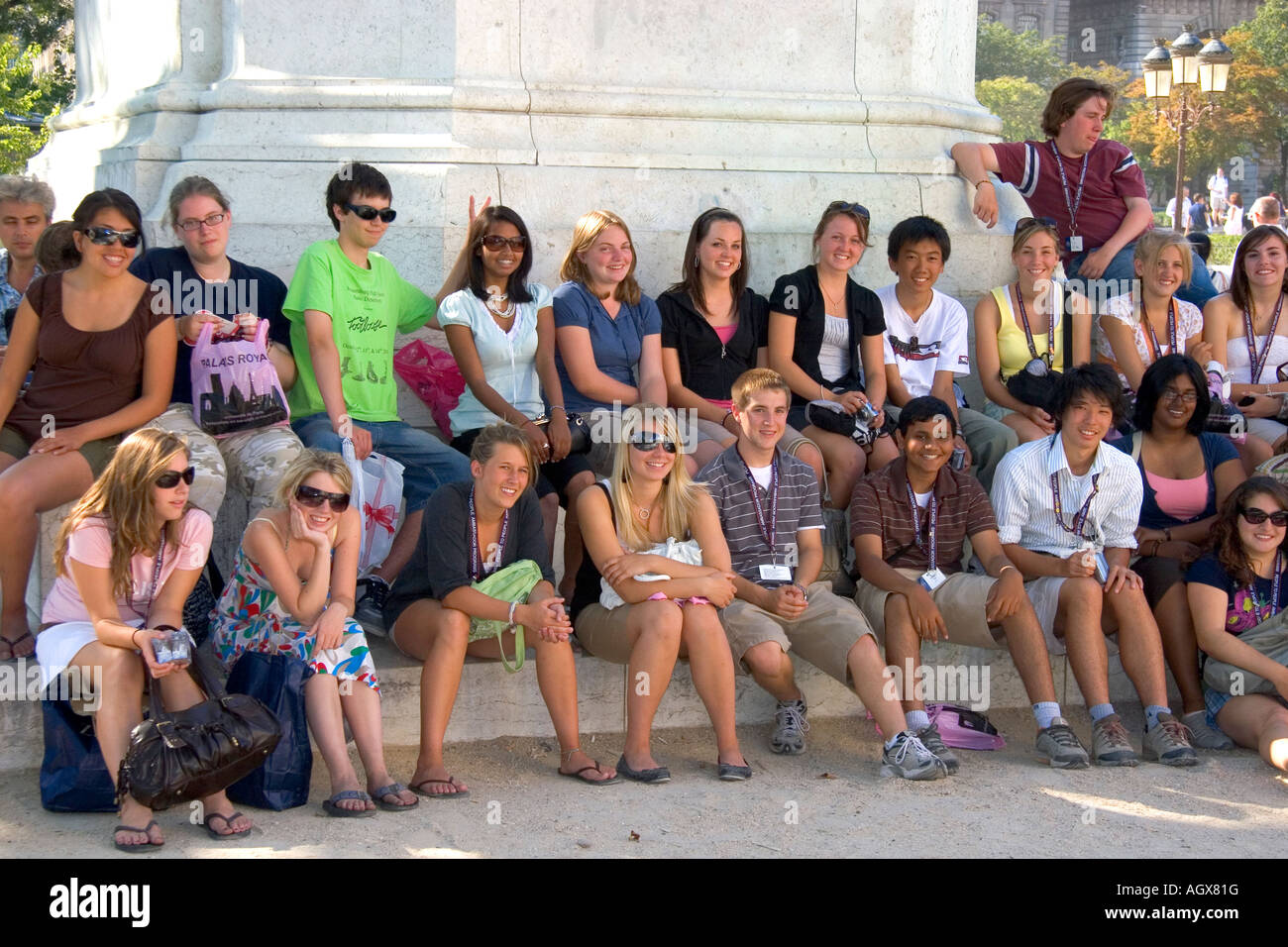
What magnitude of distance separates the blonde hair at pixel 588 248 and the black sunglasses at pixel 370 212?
881mm

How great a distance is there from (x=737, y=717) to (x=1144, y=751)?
5.06 ft

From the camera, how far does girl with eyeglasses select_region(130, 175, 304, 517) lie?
565 centimetres

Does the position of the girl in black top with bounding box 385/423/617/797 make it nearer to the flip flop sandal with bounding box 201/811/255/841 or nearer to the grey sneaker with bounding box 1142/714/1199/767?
the flip flop sandal with bounding box 201/811/255/841

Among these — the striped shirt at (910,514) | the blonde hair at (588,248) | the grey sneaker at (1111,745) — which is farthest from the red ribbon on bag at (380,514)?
the grey sneaker at (1111,745)

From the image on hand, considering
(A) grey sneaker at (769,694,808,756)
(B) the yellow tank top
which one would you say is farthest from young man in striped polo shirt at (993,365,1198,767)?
(A) grey sneaker at (769,694,808,756)

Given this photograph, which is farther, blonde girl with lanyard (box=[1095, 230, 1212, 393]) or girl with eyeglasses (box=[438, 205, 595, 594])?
blonde girl with lanyard (box=[1095, 230, 1212, 393])

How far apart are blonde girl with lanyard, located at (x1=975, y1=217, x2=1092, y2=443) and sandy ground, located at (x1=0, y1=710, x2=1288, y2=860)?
210cm

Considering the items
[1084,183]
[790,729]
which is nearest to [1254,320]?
[1084,183]

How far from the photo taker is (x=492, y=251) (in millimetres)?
6336

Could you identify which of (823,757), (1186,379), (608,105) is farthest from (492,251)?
(1186,379)

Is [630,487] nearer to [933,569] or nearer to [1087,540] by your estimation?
[933,569]

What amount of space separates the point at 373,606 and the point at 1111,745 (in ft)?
9.13

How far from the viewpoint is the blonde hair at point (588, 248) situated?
21.5 feet

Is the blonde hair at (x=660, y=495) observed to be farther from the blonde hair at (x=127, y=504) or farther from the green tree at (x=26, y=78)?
the green tree at (x=26, y=78)
